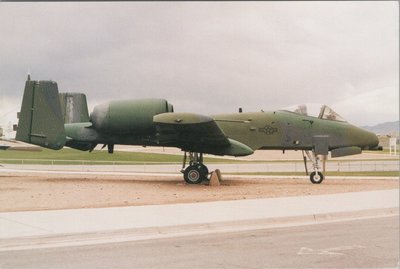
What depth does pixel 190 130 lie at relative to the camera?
2027 centimetres

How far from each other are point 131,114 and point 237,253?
1285cm

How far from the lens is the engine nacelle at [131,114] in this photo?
799 inches

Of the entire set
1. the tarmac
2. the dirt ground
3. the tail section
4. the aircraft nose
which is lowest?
the dirt ground

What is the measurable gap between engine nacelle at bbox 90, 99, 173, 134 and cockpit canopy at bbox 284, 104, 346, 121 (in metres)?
5.74

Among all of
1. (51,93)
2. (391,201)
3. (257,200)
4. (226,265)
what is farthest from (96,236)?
(51,93)

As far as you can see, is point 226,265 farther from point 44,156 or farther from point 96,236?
point 44,156

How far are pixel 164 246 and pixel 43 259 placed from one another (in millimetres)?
2084

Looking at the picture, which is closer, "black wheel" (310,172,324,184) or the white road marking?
the white road marking

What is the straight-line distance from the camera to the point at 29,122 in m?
21.4

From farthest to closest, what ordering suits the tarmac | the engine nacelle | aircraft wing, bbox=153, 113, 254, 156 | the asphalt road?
the engine nacelle, aircraft wing, bbox=153, 113, 254, 156, the tarmac, the asphalt road

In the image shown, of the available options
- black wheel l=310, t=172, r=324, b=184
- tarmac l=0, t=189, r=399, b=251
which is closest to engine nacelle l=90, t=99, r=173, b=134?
tarmac l=0, t=189, r=399, b=251

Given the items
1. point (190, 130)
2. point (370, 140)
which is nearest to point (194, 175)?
point (190, 130)

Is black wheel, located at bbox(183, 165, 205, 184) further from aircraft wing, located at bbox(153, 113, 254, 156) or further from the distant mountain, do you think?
the distant mountain

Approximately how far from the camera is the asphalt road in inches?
296
